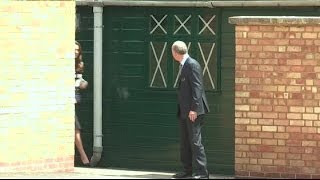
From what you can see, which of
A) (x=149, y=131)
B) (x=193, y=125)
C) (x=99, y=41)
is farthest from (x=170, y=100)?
(x=193, y=125)

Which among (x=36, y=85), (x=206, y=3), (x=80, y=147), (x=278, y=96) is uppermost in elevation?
(x=206, y=3)

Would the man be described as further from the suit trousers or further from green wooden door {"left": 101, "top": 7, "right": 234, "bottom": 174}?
green wooden door {"left": 101, "top": 7, "right": 234, "bottom": 174}

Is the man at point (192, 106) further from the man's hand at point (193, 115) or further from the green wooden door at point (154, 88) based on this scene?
the green wooden door at point (154, 88)

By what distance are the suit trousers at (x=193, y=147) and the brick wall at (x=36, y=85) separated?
1664 millimetres

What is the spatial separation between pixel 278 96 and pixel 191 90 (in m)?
1.10

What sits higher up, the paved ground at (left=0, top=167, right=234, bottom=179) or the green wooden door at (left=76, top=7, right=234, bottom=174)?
the green wooden door at (left=76, top=7, right=234, bottom=174)

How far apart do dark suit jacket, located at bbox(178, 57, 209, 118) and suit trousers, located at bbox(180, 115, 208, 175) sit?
0.13m

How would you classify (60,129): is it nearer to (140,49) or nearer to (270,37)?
(140,49)

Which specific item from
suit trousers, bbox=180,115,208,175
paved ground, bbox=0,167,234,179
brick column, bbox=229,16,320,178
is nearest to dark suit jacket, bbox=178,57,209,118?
suit trousers, bbox=180,115,208,175

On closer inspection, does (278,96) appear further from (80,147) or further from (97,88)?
(80,147)

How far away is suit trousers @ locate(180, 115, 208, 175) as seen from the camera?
31.0 ft

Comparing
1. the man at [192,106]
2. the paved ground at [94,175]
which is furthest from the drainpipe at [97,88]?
the man at [192,106]

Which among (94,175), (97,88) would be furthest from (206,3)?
(94,175)

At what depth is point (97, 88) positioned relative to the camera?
11.8 m
